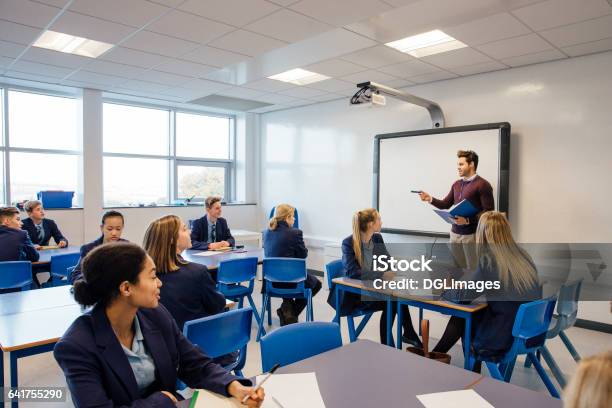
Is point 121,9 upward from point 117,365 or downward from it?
upward

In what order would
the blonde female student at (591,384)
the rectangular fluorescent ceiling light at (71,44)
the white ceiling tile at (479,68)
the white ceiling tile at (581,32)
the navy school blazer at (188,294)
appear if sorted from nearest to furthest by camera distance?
1. the blonde female student at (591,384)
2. the navy school blazer at (188,294)
3. the white ceiling tile at (581,32)
4. the rectangular fluorescent ceiling light at (71,44)
5. the white ceiling tile at (479,68)

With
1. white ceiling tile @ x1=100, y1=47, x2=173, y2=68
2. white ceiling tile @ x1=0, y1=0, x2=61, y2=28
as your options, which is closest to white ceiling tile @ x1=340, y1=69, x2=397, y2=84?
white ceiling tile @ x1=100, y1=47, x2=173, y2=68

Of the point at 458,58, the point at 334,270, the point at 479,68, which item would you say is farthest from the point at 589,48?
the point at 334,270

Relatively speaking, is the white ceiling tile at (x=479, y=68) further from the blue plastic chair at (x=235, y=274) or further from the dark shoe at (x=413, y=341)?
the blue plastic chair at (x=235, y=274)

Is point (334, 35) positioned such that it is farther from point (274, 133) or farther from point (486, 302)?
point (274, 133)

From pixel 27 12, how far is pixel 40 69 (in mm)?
2023

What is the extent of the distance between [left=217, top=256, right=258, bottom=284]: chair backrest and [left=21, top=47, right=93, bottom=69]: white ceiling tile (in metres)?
3.04

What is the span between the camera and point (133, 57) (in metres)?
4.78

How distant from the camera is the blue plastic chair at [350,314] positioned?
12.0 ft

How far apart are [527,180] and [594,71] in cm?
131

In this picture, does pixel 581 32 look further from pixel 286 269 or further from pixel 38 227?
pixel 38 227

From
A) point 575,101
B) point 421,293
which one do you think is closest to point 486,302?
point 421,293

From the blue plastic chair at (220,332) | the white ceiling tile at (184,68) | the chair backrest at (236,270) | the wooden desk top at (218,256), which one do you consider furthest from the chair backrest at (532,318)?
the white ceiling tile at (184,68)

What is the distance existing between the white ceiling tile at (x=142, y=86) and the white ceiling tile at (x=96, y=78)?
0.12 m
